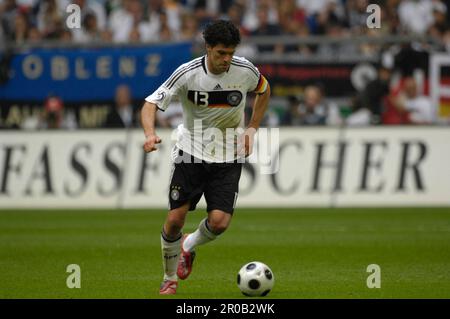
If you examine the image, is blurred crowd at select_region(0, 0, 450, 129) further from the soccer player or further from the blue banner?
the soccer player

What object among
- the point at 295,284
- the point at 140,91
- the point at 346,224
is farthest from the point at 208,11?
the point at 295,284

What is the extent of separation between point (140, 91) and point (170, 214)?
11.5 meters

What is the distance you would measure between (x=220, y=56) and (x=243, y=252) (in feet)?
14.9

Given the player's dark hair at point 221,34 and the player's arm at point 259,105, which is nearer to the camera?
the player's dark hair at point 221,34

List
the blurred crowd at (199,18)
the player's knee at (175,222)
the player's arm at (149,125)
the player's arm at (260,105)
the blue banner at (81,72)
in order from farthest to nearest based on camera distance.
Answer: the blurred crowd at (199,18) → the blue banner at (81,72) → the player's arm at (260,105) → the player's knee at (175,222) → the player's arm at (149,125)

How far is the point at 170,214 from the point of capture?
1009cm

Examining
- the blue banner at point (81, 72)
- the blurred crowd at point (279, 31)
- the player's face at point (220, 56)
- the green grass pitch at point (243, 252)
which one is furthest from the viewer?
the blurred crowd at point (279, 31)

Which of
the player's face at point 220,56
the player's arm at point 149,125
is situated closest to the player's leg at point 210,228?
the player's arm at point 149,125

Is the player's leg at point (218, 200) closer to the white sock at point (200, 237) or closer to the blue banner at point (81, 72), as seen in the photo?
the white sock at point (200, 237)

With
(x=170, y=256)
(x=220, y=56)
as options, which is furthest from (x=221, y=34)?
(x=170, y=256)

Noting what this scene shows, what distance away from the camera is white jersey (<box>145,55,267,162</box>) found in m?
10.1

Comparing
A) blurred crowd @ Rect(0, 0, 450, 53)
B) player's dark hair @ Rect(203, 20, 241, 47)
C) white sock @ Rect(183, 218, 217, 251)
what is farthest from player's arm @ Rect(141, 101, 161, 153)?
blurred crowd @ Rect(0, 0, 450, 53)

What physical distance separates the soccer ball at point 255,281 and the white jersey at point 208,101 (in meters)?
1.20

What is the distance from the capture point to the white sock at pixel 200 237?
10281 mm
